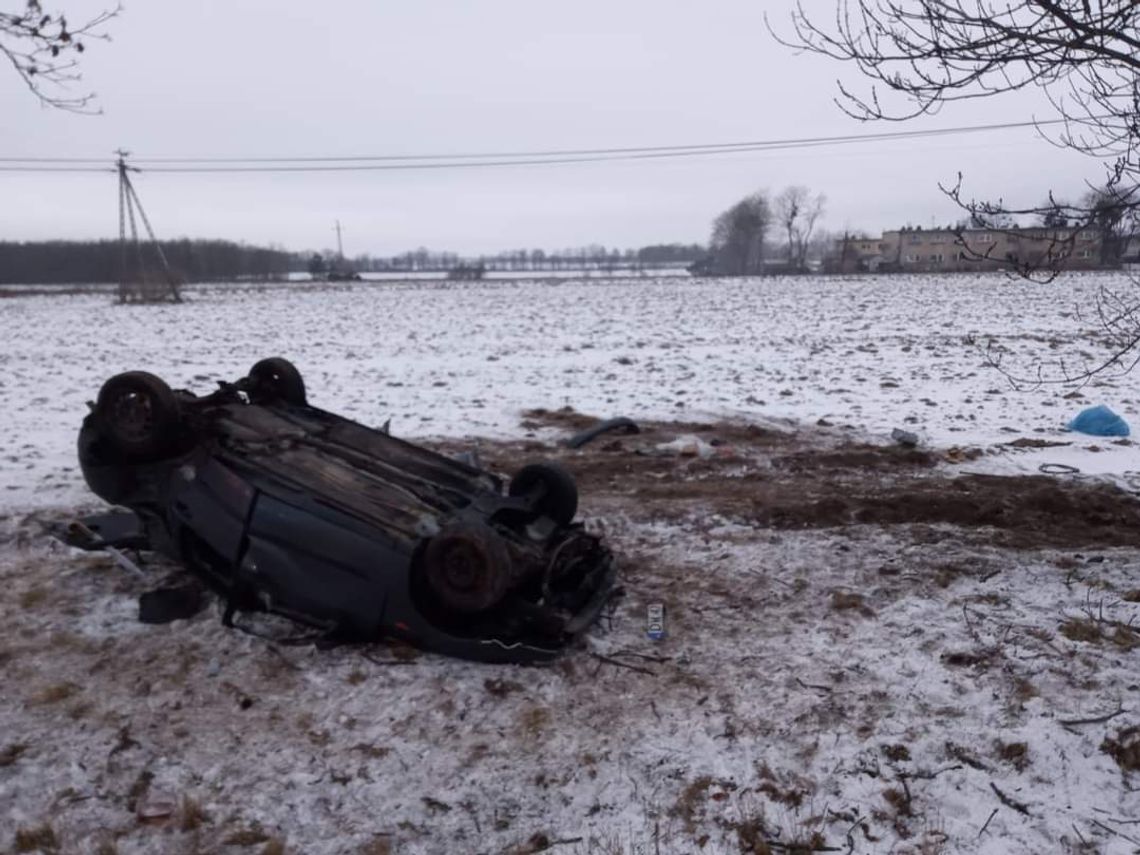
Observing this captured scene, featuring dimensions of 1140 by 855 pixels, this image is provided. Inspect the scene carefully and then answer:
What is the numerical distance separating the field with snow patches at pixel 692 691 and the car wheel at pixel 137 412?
100 cm

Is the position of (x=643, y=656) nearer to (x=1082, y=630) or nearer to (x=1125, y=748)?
(x=1125, y=748)

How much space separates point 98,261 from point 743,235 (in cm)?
5919

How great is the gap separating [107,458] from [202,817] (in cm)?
234

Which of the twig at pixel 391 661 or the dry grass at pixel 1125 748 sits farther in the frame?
the twig at pixel 391 661

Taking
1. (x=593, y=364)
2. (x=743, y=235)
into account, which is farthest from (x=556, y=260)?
(x=593, y=364)

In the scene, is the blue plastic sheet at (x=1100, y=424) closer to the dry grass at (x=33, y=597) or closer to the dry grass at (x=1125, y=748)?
the dry grass at (x=1125, y=748)

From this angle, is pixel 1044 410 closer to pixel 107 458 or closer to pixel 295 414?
pixel 295 414

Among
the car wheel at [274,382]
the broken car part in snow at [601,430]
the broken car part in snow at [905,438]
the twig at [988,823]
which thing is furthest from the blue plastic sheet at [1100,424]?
the car wheel at [274,382]

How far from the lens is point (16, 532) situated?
581 centimetres

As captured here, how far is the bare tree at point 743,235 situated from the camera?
8450 centimetres

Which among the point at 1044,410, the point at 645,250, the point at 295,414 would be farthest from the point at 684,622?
the point at 645,250

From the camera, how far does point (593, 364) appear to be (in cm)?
1390

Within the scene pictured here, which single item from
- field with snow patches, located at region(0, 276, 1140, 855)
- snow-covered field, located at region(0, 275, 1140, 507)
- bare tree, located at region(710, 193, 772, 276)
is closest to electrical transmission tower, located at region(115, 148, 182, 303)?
snow-covered field, located at region(0, 275, 1140, 507)

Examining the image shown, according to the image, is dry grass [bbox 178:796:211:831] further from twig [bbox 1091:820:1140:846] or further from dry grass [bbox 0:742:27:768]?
twig [bbox 1091:820:1140:846]
